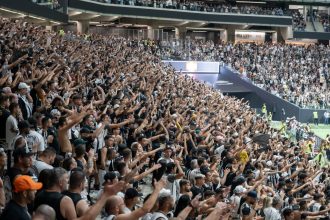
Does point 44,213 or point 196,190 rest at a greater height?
point 44,213

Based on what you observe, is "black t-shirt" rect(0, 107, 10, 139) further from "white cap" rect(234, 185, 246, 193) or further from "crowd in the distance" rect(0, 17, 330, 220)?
"white cap" rect(234, 185, 246, 193)

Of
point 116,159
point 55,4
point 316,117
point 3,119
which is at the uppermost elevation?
point 55,4

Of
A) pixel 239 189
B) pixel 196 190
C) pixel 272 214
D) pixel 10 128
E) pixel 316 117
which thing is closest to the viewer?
pixel 10 128

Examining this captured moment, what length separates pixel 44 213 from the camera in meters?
4.98

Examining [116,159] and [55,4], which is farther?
[55,4]

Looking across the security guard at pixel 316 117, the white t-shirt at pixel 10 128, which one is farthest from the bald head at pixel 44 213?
the security guard at pixel 316 117

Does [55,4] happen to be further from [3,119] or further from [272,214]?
[272,214]

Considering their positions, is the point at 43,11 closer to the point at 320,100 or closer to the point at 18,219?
the point at 320,100

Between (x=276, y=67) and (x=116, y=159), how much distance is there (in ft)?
130

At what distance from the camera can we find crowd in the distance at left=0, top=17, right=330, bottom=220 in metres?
5.62

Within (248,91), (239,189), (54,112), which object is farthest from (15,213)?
(248,91)

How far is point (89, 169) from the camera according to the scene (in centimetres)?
820

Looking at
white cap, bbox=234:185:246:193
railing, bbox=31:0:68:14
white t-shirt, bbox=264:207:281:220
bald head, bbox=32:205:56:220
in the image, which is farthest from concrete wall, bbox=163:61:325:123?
bald head, bbox=32:205:56:220

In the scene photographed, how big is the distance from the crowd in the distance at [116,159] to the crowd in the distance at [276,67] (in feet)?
75.8
